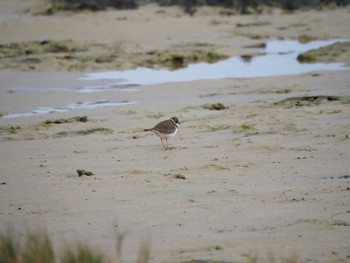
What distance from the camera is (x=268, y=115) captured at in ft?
41.5

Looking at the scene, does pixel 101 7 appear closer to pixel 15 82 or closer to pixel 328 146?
pixel 15 82

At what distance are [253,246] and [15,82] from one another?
13.0 meters

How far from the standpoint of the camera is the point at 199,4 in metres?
34.8

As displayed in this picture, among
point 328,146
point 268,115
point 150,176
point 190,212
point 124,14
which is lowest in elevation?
point 190,212

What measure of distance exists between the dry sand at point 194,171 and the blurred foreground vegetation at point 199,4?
15.4 m

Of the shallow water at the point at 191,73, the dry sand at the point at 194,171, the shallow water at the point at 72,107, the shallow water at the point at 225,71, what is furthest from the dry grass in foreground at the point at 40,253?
the shallow water at the point at 225,71

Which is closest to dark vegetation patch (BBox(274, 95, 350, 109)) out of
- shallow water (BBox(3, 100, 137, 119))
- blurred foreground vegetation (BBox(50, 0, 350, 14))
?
shallow water (BBox(3, 100, 137, 119))

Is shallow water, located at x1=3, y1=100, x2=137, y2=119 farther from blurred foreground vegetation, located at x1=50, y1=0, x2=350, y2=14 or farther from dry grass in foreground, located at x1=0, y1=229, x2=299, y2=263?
blurred foreground vegetation, located at x1=50, y1=0, x2=350, y2=14

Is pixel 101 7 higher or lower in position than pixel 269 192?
higher

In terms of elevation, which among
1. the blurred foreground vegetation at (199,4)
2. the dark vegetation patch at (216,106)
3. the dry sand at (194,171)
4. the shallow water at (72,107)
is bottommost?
the dry sand at (194,171)

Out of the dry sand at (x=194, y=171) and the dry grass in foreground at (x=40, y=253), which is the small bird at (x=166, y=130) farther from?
the dry grass in foreground at (x=40, y=253)

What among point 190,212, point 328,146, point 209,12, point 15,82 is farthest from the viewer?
point 209,12

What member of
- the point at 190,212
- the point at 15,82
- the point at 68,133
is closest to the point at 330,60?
the point at 15,82

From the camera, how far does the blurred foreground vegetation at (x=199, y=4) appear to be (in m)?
32.9
